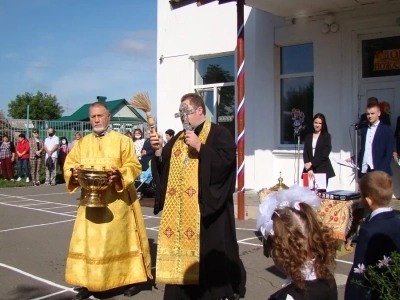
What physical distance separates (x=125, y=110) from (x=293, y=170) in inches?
1564

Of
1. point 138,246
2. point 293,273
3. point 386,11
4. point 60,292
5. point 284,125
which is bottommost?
point 60,292

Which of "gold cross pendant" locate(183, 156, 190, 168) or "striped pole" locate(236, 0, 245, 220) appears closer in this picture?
"gold cross pendant" locate(183, 156, 190, 168)

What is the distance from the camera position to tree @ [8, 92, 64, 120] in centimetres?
6419

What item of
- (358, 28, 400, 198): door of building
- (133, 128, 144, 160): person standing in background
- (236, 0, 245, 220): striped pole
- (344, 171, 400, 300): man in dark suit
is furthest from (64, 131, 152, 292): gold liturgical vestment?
(133, 128, 144, 160): person standing in background

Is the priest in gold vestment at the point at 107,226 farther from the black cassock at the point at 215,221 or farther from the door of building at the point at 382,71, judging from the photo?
the door of building at the point at 382,71

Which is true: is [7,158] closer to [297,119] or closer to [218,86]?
[218,86]

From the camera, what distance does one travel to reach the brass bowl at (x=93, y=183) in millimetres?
4668

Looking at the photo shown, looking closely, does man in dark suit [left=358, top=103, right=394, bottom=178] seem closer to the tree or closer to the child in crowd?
the child in crowd

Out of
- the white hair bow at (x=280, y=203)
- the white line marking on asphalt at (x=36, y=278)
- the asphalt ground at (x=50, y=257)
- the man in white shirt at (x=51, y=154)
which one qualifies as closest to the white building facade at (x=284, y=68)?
the asphalt ground at (x=50, y=257)

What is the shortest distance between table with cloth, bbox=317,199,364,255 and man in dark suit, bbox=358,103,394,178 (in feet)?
2.98

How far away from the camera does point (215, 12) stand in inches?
476

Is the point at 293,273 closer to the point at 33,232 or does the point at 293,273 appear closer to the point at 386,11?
the point at 33,232

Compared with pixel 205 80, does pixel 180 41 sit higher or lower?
higher

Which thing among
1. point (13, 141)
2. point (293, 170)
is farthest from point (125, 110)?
point (293, 170)
